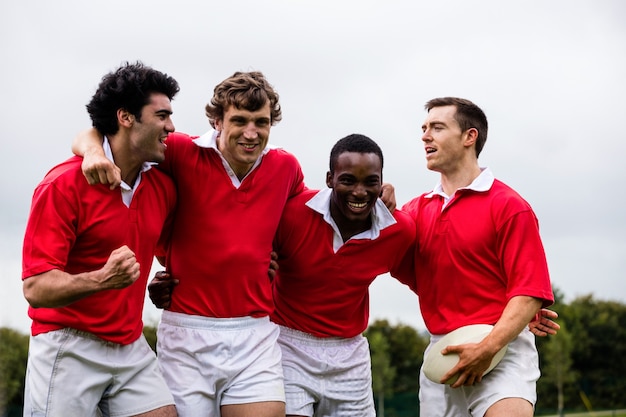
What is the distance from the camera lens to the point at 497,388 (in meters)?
7.33

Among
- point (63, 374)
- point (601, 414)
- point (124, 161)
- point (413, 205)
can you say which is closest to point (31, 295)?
point (63, 374)

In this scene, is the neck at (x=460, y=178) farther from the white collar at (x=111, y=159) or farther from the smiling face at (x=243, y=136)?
the white collar at (x=111, y=159)

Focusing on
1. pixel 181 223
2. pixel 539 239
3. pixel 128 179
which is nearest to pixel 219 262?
pixel 181 223

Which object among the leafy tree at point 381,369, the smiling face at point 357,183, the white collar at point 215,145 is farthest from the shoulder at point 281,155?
the leafy tree at point 381,369

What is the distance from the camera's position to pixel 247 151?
285 inches

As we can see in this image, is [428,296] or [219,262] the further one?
[428,296]

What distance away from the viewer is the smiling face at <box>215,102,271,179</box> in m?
7.25

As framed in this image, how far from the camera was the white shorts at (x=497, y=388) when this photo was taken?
7.33 meters

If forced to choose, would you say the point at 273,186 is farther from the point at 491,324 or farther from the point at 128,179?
the point at 491,324

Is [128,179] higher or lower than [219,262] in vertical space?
higher

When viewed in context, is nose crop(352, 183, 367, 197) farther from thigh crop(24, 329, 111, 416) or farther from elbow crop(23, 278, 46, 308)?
elbow crop(23, 278, 46, 308)

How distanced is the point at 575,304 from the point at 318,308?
51.9 meters

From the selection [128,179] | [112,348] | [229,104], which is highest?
[229,104]

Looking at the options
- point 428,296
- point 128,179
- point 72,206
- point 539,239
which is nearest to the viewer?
point 72,206
